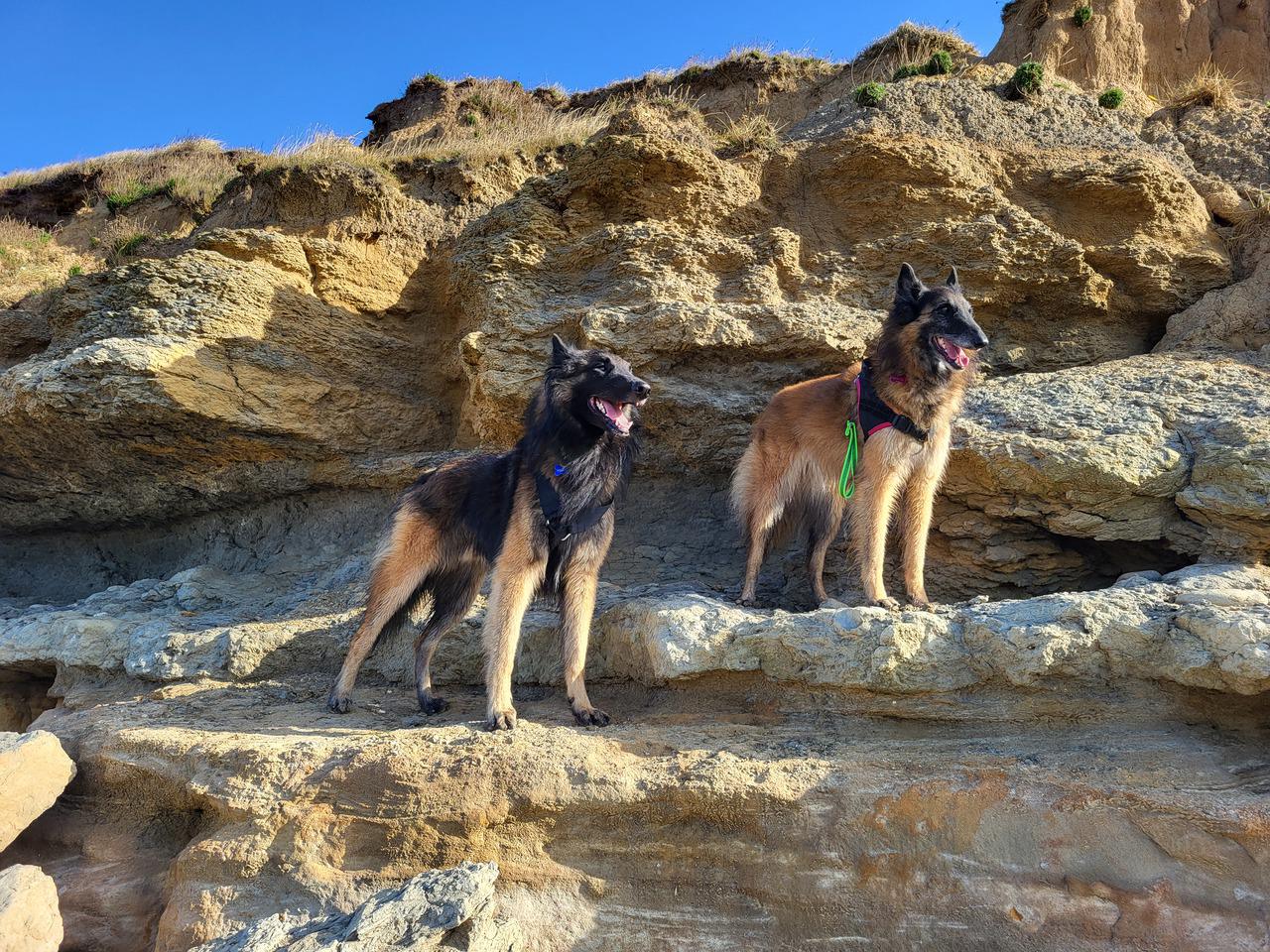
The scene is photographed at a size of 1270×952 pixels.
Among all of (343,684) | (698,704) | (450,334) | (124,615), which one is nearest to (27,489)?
(124,615)

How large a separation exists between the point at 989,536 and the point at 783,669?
2.30 meters

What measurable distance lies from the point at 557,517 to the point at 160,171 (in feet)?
69.2

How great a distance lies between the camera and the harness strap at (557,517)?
4984 millimetres

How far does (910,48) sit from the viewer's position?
14609 millimetres

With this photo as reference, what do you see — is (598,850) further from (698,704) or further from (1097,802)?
(1097,802)

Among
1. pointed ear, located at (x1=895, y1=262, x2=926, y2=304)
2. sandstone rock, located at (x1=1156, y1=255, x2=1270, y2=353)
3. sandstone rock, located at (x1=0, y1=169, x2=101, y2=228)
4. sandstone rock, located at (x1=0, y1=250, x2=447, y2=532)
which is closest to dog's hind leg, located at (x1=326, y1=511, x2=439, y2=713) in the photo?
sandstone rock, located at (x1=0, y1=250, x2=447, y2=532)

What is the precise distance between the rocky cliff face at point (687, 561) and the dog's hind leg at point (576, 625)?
1.22 ft

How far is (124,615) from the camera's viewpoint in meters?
6.62

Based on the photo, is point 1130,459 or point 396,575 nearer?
point 1130,459

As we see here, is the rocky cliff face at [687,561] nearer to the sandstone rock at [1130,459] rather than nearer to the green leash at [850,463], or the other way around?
the sandstone rock at [1130,459]

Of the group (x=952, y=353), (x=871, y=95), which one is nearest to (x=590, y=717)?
(x=952, y=353)

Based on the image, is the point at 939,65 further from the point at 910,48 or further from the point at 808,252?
the point at 910,48

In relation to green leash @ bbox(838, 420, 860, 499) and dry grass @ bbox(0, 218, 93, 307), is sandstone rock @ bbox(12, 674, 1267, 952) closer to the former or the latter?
green leash @ bbox(838, 420, 860, 499)

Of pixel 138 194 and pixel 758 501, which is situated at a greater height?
pixel 138 194
